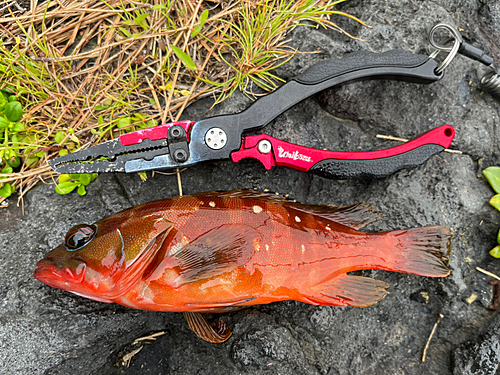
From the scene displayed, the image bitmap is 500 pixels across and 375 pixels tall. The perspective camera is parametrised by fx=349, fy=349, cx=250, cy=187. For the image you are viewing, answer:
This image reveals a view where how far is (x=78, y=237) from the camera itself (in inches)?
87.3

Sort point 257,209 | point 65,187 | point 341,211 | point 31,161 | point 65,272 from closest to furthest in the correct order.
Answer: point 65,272, point 257,209, point 341,211, point 65,187, point 31,161

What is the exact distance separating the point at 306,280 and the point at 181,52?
1.84 metres

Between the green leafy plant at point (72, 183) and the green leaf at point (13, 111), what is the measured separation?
0.59m

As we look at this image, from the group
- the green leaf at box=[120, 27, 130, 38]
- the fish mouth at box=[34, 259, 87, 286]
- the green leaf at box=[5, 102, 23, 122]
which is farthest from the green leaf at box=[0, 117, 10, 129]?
the fish mouth at box=[34, 259, 87, 286]

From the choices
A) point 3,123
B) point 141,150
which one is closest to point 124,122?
point 141,150

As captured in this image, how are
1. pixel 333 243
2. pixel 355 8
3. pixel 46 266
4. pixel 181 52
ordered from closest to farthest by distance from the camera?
pixel 46 266 < pixel 333 243 < pixel 181 52 < pixel 355 8

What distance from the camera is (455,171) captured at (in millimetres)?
2662

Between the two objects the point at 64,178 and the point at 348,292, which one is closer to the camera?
the point at 348,292

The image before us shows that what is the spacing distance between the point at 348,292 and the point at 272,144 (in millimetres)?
1132

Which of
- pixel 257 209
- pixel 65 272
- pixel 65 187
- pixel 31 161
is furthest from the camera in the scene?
pixel 31 161

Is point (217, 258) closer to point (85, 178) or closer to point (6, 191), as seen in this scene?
point (85, 178)

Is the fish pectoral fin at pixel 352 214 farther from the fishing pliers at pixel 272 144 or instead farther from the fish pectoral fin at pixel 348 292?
the fish pectoral fin at pixel 348 292

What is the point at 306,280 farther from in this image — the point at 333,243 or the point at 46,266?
the point at 46,266

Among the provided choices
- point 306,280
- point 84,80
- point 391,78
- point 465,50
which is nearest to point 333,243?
point 306,280
